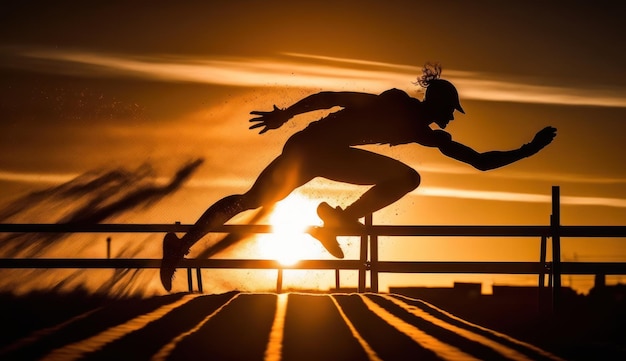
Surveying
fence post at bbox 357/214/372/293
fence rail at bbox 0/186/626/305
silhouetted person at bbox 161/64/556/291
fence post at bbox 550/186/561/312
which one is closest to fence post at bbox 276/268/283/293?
fence rail at bbox 0/186/626/305

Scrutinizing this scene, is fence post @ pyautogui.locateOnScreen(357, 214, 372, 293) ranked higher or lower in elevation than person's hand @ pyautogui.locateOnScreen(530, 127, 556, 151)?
lower

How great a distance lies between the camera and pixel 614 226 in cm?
1221

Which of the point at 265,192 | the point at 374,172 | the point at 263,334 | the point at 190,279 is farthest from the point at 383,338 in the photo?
the point at 190,279

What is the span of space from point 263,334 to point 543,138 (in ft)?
11.4

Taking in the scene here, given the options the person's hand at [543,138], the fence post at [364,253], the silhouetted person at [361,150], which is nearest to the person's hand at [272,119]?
the silhouetted person at [361,150]

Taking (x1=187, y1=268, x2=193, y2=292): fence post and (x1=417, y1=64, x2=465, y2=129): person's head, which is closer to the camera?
(x1=417, y1=64, x2=465, y2=129): person's head

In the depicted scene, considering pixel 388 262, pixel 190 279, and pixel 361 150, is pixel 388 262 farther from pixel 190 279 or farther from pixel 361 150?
pixel 361 150

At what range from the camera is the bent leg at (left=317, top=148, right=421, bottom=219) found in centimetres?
864

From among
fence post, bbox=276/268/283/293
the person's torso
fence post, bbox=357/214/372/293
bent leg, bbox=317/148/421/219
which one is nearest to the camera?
the person's torso

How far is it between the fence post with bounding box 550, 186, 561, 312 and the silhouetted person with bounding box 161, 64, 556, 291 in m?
3.66

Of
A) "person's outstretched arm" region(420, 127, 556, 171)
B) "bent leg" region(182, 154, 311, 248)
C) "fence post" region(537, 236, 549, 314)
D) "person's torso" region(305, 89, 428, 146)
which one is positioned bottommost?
"fence post" region(537, 236, 549, 314)

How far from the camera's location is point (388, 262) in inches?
495

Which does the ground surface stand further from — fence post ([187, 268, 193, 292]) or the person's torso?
fence post ([187, 268, 193, 292])

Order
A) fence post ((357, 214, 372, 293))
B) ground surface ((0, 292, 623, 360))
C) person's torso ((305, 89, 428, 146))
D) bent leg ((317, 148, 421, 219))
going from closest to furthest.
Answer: ground surface ((0, 292, 623, 360)) < person's torso ((305, 89, 428, 146)) < bent leg ((317, 148, 421, 219)) < fence post ((357, 214, 372, 293))
